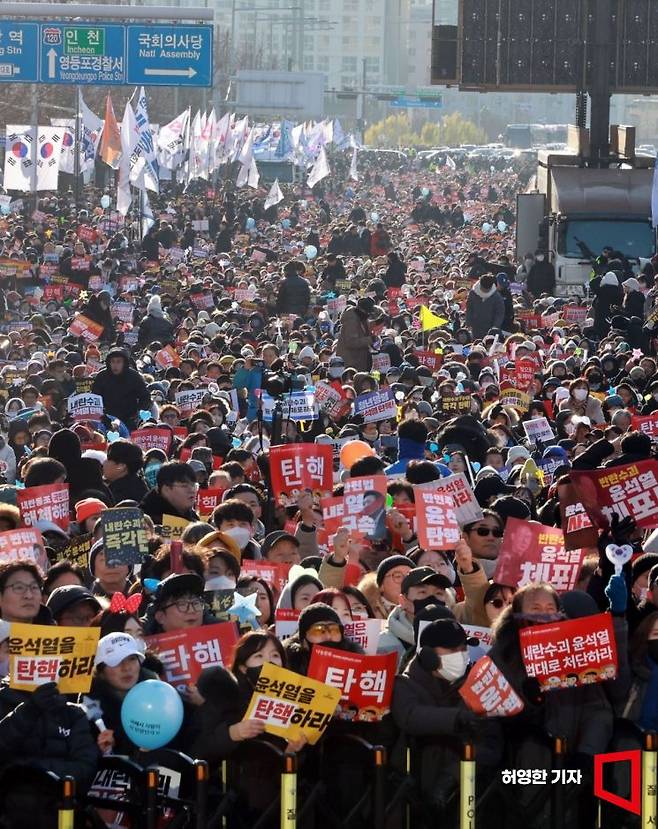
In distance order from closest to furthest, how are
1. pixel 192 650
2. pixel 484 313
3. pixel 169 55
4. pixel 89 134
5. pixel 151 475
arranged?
pixel 192 650
pixel 151 475
pixel 484 313
pixel 169 55
pixel 89 134

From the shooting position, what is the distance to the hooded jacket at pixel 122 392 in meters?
16.0

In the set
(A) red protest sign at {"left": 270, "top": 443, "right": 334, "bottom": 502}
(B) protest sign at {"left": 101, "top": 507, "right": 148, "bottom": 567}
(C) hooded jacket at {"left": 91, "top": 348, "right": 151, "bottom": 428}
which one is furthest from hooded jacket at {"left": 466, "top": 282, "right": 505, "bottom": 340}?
(B) protest sign at {"left": 101, "top": 507, "right": 148, "bottom": 567}

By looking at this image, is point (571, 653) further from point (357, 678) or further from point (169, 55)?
point (169, 55)

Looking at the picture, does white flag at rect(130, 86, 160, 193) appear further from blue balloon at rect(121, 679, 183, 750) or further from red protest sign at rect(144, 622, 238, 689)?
blue balloon at rect(121, 679, 183, 750)

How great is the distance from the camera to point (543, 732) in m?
6.99

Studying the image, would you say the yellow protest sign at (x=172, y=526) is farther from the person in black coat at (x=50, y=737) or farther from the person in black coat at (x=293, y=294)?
the person in black coat at (x=293, y=294)

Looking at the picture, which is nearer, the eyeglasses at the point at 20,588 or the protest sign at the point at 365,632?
the eyeglasses at the point at 20,588

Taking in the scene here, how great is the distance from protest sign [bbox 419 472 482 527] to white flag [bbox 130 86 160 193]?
27.1 meters

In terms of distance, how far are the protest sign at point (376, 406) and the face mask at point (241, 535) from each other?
4.74 metres

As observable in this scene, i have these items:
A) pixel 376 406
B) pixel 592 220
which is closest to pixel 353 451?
pixel 376 406

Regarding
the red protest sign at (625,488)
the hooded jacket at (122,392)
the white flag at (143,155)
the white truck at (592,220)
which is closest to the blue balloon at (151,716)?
the red protest sign at (625,488)

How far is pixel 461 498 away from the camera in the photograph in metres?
10.1

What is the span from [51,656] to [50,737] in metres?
0.30

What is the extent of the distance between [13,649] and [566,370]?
41.7ft
